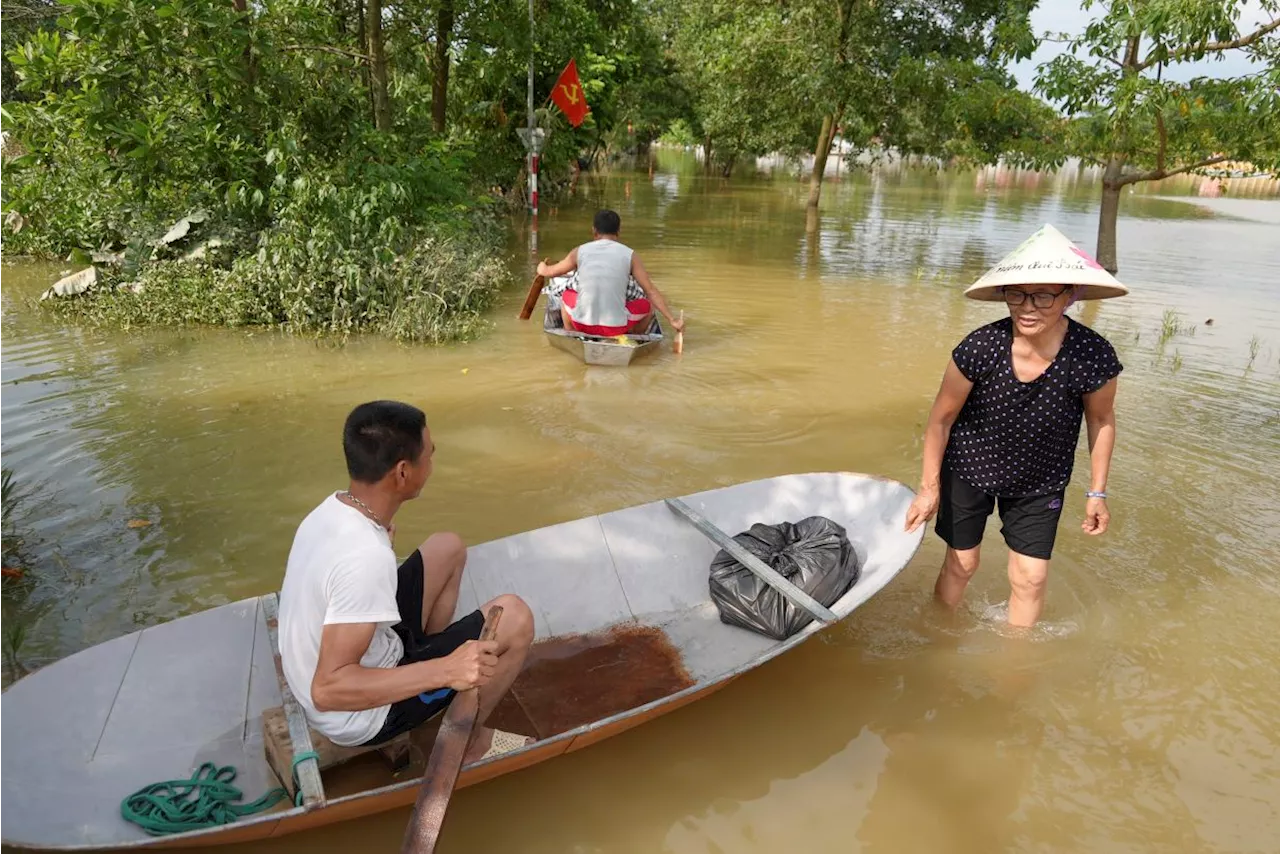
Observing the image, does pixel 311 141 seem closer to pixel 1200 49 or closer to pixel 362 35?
pixel 362 35

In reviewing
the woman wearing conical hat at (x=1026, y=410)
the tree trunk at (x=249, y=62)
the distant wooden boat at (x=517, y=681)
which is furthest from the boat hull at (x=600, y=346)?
the woman wearing conical hat at (x=1026, y=410)

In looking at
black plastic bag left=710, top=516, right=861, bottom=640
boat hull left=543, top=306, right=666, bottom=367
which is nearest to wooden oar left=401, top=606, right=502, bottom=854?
black plastic bag left=710, top=516, right=861, bottom=640

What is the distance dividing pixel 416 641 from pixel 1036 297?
2605 mm

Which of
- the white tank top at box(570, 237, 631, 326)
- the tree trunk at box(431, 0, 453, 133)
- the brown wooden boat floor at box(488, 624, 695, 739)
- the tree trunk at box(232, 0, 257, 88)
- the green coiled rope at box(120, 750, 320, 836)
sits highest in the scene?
the tree trunk at box(431, 0, 453, 133)

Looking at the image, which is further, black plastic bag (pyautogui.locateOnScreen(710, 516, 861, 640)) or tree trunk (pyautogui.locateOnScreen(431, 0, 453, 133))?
tree trunk (pyautogui.locateOnScreen(431, 0, 453, 133))

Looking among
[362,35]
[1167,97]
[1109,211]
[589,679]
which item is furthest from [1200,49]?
[362,35]

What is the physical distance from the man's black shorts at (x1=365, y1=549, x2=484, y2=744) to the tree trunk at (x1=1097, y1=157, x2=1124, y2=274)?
1176cm

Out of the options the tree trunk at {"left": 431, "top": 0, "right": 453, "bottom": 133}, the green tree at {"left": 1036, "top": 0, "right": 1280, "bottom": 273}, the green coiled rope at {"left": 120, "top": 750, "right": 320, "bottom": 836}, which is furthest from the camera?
the tree trunk at {"left": 431, "top": 0, "right": 453, "bottom": 133}

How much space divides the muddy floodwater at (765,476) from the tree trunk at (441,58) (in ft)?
15.7

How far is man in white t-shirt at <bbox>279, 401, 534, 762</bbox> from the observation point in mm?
2279

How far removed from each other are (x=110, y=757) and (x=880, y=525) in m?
3.30

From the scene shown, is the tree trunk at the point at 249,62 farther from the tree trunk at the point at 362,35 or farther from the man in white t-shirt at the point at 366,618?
the man in white t-shirt at the point at 366,618

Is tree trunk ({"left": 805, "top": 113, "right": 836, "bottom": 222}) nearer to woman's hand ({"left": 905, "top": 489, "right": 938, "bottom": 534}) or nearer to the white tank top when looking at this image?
the white tank top

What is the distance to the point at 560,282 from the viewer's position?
8602mm
